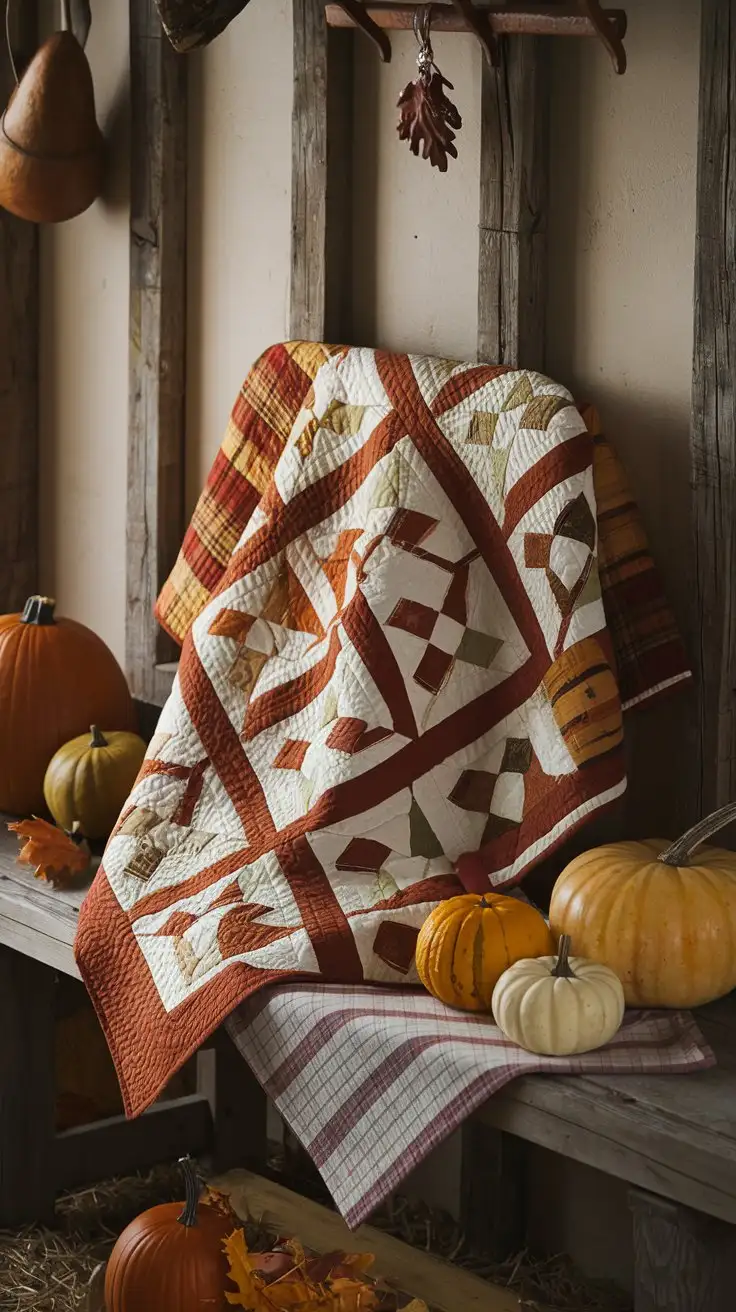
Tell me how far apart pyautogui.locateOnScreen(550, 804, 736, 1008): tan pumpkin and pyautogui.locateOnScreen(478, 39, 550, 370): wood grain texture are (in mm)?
706

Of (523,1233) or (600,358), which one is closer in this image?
(600,358)

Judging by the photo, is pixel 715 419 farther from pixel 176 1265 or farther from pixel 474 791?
pixel 176 1265

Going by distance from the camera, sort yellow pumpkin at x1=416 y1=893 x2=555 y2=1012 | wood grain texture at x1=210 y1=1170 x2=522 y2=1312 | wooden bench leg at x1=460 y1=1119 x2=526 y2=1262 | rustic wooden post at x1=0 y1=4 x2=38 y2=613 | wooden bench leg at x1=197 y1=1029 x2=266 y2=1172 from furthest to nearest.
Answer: rustic wooden post at x1=0 y1=4 x2=38 y2=613, wooden bench leg at x1=197 y1=1029 x2=266 y2=1172, wooden bench leg at x1=460 y1=1119 x2=526 y2=1262, wood grain texture at x1=210 y1=1170 x2=522 y2=1312, yellow pumpkin at x1=416 y1=893 x2=555 y2=1012

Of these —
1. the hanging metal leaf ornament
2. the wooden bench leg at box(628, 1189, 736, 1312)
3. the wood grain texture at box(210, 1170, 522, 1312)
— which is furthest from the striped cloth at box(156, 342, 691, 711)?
the wood grain texture at box(210, 1170, 522, 1312)

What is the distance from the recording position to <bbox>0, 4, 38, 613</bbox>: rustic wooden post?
2961mm

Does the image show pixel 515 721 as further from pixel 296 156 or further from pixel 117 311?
pixel 117 311

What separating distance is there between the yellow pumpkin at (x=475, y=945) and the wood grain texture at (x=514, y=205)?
0.74 metres

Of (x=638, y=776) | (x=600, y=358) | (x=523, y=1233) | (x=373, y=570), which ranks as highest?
(x=600, y=358)

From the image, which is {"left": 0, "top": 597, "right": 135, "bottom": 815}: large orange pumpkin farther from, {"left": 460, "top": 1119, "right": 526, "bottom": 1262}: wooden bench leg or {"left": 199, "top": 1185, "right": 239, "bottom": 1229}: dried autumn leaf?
{"left": 460, "top": 1119, "right": 526, "bottom": 1262}: wooden bench leg

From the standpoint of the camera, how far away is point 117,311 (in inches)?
111

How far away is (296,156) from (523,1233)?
164cm

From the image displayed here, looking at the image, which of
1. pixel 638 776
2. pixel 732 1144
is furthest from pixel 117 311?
pixel 732 1144

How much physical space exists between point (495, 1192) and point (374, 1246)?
20 cm

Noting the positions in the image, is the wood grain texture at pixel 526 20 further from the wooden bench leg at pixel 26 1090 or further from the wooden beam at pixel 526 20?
the wooden bench leg at pixel 26 1090
